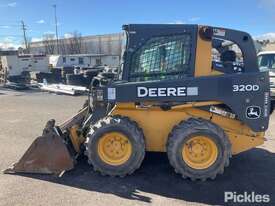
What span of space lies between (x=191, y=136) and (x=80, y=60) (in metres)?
36.1

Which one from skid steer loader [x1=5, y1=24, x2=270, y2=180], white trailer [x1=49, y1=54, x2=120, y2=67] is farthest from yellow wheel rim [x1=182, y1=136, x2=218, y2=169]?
white trailer [x1=49, y1=54, x2=120, y2=67]

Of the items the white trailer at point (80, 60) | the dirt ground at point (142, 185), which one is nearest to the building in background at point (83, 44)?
the white trailer at point (80, 60)

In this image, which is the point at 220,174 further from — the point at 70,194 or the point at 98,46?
the point at 98,46

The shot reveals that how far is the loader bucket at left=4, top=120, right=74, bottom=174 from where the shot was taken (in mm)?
5863

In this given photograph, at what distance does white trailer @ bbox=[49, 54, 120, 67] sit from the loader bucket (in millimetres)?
29676

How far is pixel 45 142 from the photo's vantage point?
587cm

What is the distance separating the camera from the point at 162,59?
5.87 m

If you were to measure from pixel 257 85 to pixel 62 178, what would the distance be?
3386mm

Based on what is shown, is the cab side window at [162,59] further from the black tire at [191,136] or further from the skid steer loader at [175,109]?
the black tire at [191,136]

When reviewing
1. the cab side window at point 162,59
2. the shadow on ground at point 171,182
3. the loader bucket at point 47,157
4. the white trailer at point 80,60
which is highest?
the cab side window at point 162,59

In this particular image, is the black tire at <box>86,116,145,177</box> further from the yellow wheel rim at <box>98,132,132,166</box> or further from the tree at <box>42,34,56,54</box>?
the tree at <box>42,34,56,54</box>

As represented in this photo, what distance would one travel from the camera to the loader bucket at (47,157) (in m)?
5.86

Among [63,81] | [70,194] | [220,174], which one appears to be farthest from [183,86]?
[63,81]

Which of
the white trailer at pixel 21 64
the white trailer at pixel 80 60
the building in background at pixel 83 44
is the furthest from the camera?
the building in background at pixel 83 44
